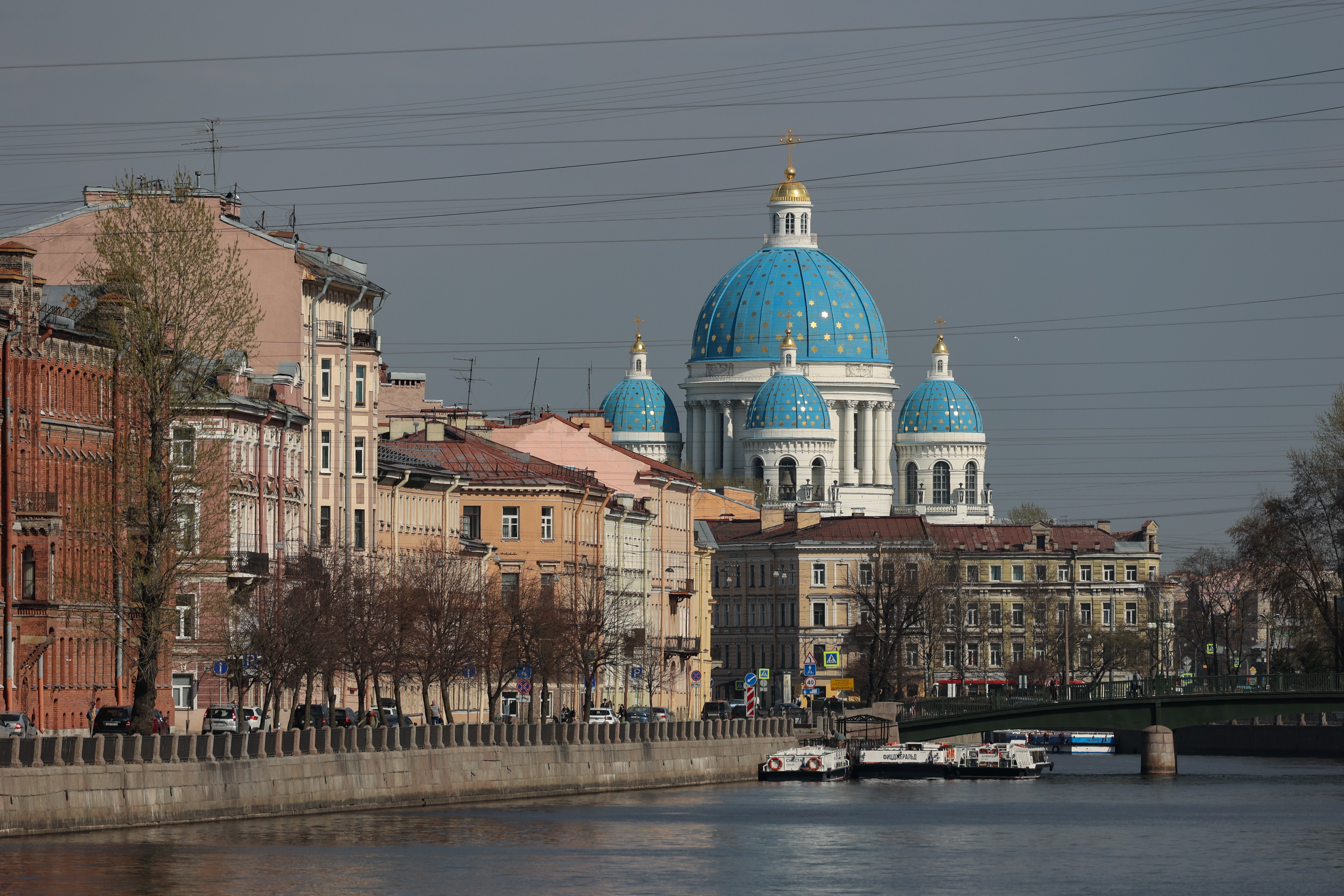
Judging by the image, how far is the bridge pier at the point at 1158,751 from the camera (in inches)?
3797

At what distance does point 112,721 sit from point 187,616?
2.87m

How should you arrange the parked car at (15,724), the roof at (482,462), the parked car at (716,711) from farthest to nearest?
the parked car at (716,711) → the roof at (482,462) → the parked car at (15,724)

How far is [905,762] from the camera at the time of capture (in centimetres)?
9356

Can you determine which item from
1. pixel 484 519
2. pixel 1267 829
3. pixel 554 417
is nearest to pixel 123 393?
pixel 1267 829

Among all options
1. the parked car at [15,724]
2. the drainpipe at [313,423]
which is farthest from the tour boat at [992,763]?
the parked car at [15,724]

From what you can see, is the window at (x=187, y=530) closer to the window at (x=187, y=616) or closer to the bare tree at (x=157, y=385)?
the bare tree at (x=157, y=385)

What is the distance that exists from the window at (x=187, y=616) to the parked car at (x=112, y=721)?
6.68 ft

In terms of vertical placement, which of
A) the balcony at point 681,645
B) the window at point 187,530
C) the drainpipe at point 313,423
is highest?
the drainpipe at point 313,423

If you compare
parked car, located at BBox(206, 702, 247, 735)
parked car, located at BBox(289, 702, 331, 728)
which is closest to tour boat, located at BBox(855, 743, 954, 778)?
parked car, located at BBox(289, 702, 331, 728)

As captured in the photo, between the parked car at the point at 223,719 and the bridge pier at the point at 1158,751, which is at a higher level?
the parked car at the point at 223,719

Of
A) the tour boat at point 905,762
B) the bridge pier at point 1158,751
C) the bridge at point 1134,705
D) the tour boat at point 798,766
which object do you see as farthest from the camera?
the bridge pier at point 1158,751

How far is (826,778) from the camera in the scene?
8800 centimetres

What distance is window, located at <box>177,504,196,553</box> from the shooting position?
56844 millimetres

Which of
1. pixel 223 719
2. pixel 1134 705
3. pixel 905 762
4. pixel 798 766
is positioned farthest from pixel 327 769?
pixel 1134 705
